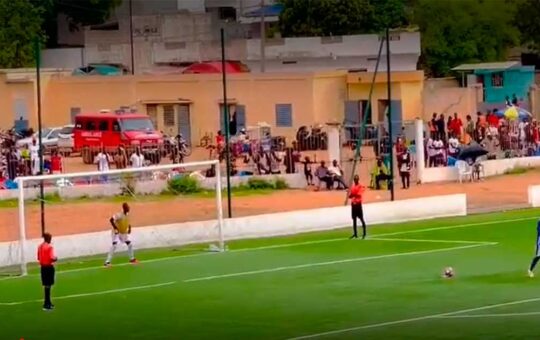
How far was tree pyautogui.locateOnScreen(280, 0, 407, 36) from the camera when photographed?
100000 millimetres

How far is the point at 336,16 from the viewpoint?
10000 cm

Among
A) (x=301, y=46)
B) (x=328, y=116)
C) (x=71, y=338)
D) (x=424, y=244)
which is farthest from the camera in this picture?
(x=301, y=46)

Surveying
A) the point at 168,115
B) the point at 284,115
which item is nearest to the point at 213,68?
the point at 168,115

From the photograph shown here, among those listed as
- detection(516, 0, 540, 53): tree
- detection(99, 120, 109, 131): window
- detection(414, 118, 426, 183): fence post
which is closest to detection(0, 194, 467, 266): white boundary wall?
detection(414, 118, 426, 183): fence post

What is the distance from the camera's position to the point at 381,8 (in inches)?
3994

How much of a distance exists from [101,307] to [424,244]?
40.5 ft

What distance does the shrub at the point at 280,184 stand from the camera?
58094 millimetres

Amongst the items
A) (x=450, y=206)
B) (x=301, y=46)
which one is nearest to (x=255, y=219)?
(x=450, y=206)

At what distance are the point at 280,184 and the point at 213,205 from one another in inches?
273

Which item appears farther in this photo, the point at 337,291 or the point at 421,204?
the point at 421,204

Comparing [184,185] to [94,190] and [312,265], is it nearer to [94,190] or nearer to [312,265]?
[94,190]

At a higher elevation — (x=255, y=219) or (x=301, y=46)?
(x=301, y=46)

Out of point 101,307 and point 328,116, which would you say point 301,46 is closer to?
point 328,116

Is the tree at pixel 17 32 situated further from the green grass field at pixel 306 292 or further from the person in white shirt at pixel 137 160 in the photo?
the green grass field at pixel 306 292
